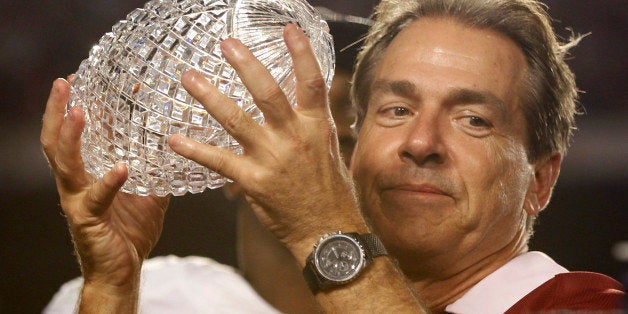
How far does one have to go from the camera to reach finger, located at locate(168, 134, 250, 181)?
4.64ft

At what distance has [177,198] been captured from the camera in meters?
3.60

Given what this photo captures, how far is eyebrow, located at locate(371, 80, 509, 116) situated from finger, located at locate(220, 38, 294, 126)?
0.81m

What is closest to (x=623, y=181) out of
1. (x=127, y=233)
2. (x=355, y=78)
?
(x=355, y=78)

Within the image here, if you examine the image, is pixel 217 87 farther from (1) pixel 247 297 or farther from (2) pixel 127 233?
(1) pixel 247 297

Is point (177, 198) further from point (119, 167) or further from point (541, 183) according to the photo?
point (119, 167)

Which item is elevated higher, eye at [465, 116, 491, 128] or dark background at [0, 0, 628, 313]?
eye at [465, 116, 491, 128]

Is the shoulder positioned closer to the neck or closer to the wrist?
the neck

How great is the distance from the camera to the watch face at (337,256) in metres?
1.51

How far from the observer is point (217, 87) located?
1500 mm

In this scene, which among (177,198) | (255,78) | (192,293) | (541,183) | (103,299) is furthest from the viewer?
(177,198)

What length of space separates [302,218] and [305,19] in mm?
357

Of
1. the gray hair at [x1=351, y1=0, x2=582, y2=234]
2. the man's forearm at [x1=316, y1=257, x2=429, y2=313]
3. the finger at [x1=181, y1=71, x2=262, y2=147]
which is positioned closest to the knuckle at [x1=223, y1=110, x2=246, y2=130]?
the finger at [x1=181, y1=71, x2=262, y2=147]

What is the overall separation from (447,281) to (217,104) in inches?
39.9

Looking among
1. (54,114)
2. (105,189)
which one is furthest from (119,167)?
(54,114)
